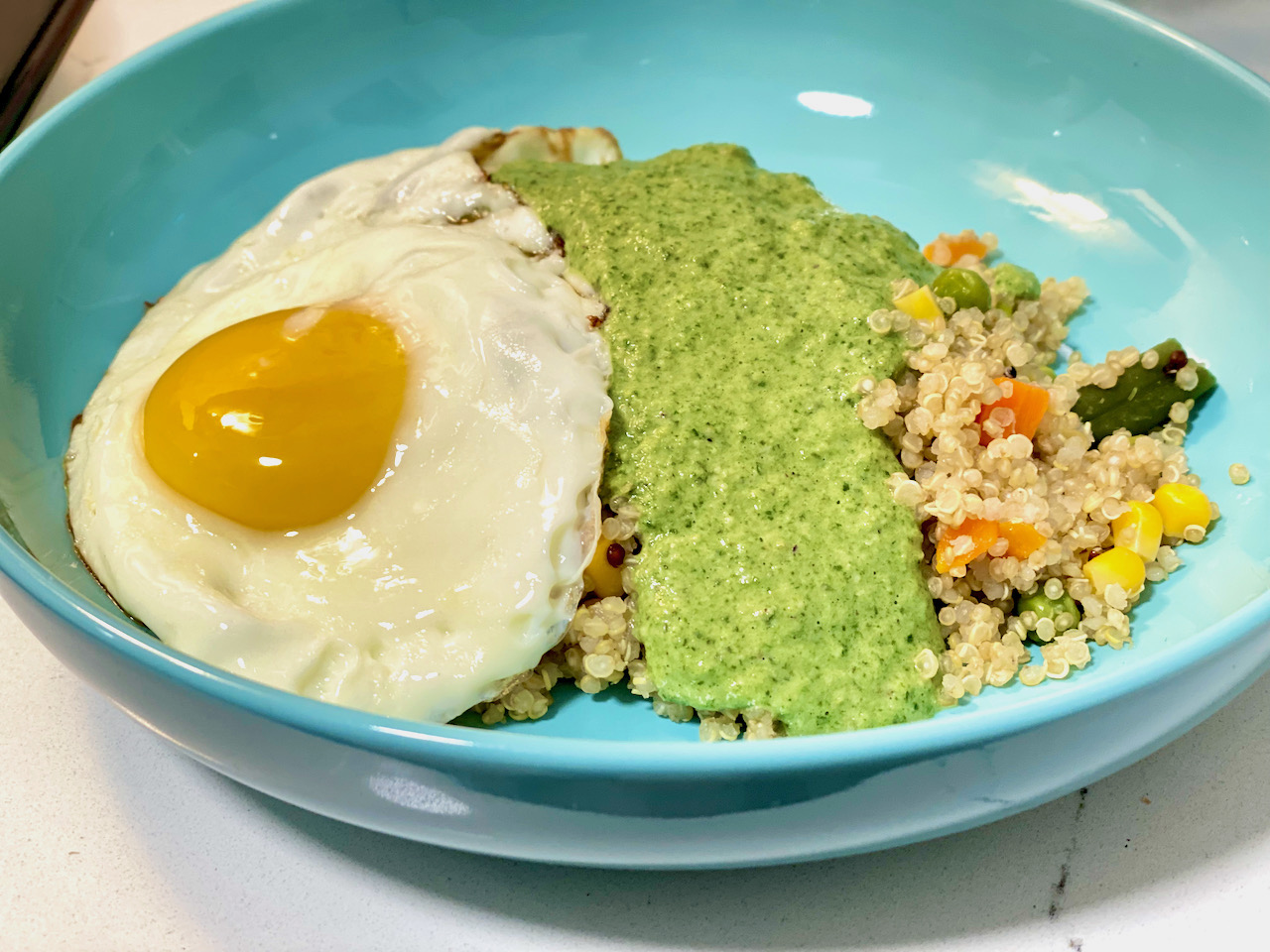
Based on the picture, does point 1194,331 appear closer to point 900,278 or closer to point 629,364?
point 900,278

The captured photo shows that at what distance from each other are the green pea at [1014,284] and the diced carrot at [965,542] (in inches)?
30.5

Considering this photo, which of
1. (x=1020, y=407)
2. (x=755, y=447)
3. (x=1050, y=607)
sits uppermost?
(x=1020, y=407)

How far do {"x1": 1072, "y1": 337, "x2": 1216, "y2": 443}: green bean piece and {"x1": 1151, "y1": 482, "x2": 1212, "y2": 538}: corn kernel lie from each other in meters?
0.25

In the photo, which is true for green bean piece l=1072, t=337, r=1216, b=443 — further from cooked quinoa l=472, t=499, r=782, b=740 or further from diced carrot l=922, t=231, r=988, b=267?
cooked quinoa l=472, t=499, r=782, b=740

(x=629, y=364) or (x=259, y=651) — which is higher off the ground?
(x=629, y=364)

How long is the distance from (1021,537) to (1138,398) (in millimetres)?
598

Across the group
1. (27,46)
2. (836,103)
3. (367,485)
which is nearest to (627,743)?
(367,485)

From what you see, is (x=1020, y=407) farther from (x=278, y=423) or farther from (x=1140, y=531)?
(x=278, y=423)

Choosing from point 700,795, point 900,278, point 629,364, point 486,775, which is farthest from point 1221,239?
point 486,775

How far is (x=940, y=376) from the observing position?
6.45 ft

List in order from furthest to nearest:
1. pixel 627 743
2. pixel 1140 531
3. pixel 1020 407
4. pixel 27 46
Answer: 1. pixel 27 46
2. pixel 1020 407
3. pixel 1140 531
4. pixel 627 743

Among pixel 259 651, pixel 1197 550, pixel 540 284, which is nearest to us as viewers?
pixel 259 651

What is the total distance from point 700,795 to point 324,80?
2401 mm

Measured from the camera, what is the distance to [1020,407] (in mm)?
2033
